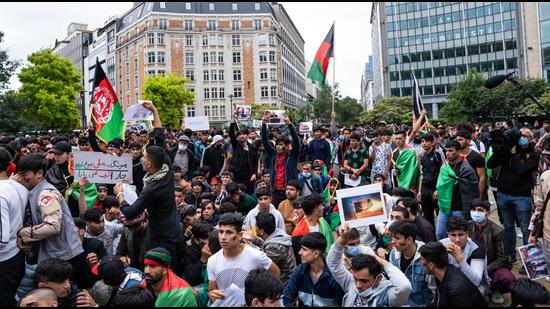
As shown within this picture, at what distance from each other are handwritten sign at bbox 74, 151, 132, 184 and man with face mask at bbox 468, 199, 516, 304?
431 centimetres

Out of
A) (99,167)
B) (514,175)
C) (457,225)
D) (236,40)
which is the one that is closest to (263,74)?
(236,40)

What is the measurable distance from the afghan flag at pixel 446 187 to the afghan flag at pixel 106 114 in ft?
17.0

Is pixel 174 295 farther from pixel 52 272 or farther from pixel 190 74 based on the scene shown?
pixel 190 74

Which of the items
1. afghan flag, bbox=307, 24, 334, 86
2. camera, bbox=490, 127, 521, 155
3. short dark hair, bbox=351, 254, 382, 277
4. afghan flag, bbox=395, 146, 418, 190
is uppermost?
afghan flag, bbox=307, 24, 334, 86

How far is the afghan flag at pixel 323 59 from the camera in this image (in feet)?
41.4

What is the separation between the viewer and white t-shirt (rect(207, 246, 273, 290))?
402 centimetres

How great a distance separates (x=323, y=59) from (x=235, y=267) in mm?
9710

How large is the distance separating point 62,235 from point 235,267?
1.59 metres

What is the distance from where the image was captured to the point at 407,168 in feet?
26.1

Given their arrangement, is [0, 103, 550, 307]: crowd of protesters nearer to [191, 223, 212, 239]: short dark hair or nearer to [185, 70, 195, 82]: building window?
[191, 223, 212, 239]: short dark hair

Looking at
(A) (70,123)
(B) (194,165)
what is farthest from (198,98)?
(B) (194,165)

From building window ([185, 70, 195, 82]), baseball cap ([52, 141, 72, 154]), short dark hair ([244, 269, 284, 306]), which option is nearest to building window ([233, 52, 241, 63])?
building window ([185, 70, 195, 82])

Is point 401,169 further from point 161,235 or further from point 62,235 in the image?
point 62,235

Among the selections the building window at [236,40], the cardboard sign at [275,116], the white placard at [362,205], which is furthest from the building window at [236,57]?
the white placard at [362,205]
